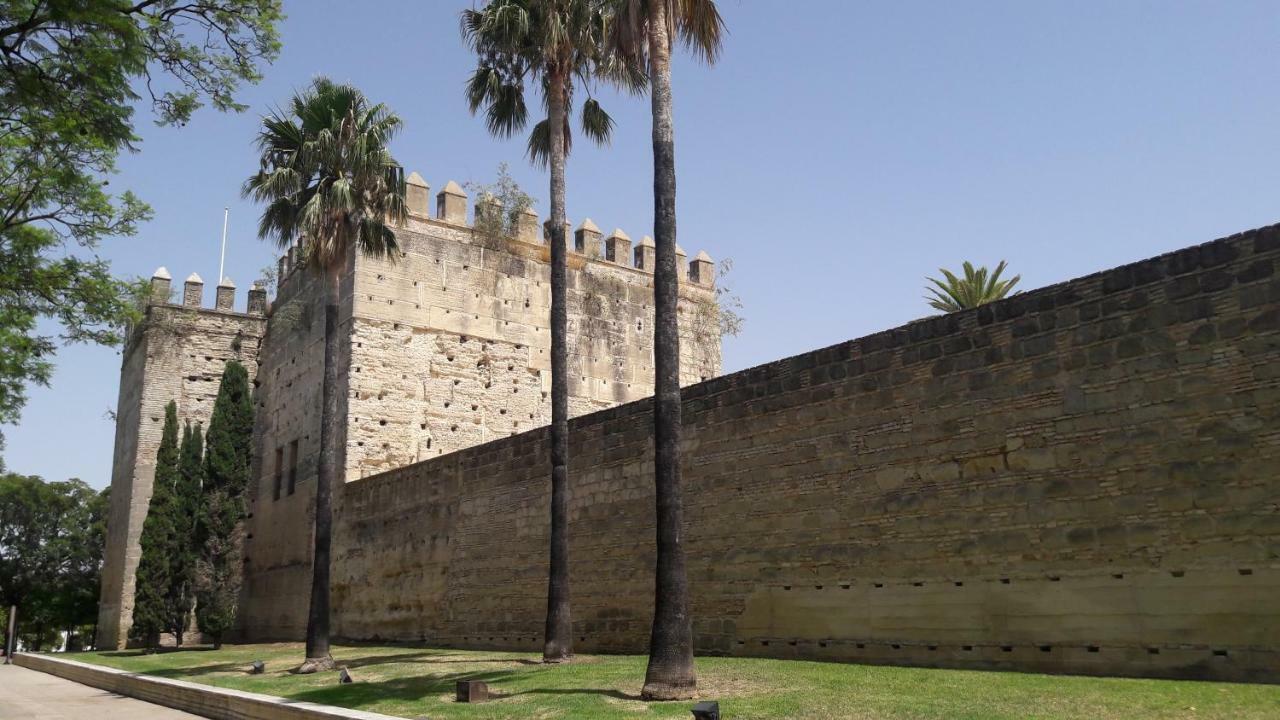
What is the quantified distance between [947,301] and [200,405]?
23.6 metres

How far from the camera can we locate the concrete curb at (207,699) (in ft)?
36.1

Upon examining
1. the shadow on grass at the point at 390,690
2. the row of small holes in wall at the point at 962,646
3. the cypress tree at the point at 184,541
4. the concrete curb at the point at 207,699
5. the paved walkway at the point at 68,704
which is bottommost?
the paved walkway at the point at 68,704

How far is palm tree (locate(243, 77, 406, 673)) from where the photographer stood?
18.7 meters

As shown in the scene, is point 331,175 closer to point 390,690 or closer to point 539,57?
point 539,57

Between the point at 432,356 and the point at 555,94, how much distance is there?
1250 centimetres

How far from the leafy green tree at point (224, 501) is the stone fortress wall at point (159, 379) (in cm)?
455

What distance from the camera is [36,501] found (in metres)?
53.7

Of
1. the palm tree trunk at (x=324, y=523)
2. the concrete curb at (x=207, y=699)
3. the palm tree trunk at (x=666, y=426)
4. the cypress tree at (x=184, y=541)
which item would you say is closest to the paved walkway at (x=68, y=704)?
the concrete curb at (x=207, y=699)

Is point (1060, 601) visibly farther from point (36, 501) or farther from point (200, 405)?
point (36, 501)

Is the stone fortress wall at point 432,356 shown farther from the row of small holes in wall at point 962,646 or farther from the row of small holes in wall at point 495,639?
the row of small holes in wall at point 962,646

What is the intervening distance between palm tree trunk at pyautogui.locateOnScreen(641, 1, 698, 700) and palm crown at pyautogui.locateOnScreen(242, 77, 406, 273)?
8374 millimetres

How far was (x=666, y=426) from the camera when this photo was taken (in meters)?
11.2

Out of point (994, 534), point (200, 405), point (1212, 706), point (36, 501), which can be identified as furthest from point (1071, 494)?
point (36, 501)

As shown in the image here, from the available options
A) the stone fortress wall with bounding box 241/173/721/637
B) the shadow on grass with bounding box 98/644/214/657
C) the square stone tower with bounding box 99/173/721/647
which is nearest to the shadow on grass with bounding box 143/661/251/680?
the square stone tower with bounding box 99/173/721/647
